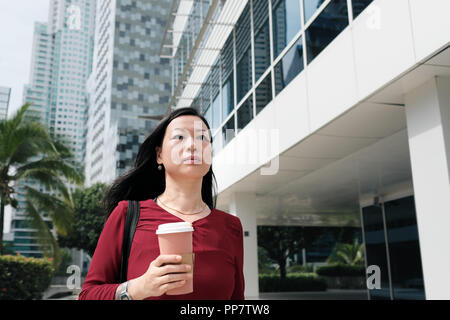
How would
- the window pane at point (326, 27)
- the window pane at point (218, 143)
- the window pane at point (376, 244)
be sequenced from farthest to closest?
the window pane at point (376, 244), the window pane at point (218, 143), the window pane at point (326, 27)

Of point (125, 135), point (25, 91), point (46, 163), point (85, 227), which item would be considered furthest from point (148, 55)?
point (46, 163)

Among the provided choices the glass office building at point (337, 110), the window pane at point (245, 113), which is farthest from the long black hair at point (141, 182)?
the window pane at point (245, 113)

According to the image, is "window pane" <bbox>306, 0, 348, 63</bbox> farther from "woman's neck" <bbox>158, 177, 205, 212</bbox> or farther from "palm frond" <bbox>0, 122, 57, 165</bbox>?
"palm frond" <bbox>0, 122, 57, 165</bbox>

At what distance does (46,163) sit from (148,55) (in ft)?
173

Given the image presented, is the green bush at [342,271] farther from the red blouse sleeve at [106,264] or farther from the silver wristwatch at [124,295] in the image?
the silver wristwatch at [124,295]

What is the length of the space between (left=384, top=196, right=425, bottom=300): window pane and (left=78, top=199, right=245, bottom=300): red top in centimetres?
1183

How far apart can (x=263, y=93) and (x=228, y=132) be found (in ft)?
6.91

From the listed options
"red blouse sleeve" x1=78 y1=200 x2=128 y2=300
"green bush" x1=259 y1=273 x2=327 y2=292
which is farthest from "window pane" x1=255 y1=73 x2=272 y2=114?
"green bush" x1=259 y1=273 x2=327 y2=292

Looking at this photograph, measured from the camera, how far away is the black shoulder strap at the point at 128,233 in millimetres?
1399

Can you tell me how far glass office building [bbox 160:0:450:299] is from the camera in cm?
413

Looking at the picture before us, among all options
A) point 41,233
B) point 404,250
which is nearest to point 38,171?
point 41,233

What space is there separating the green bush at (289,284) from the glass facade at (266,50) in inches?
591

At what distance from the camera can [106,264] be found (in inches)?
53.7
